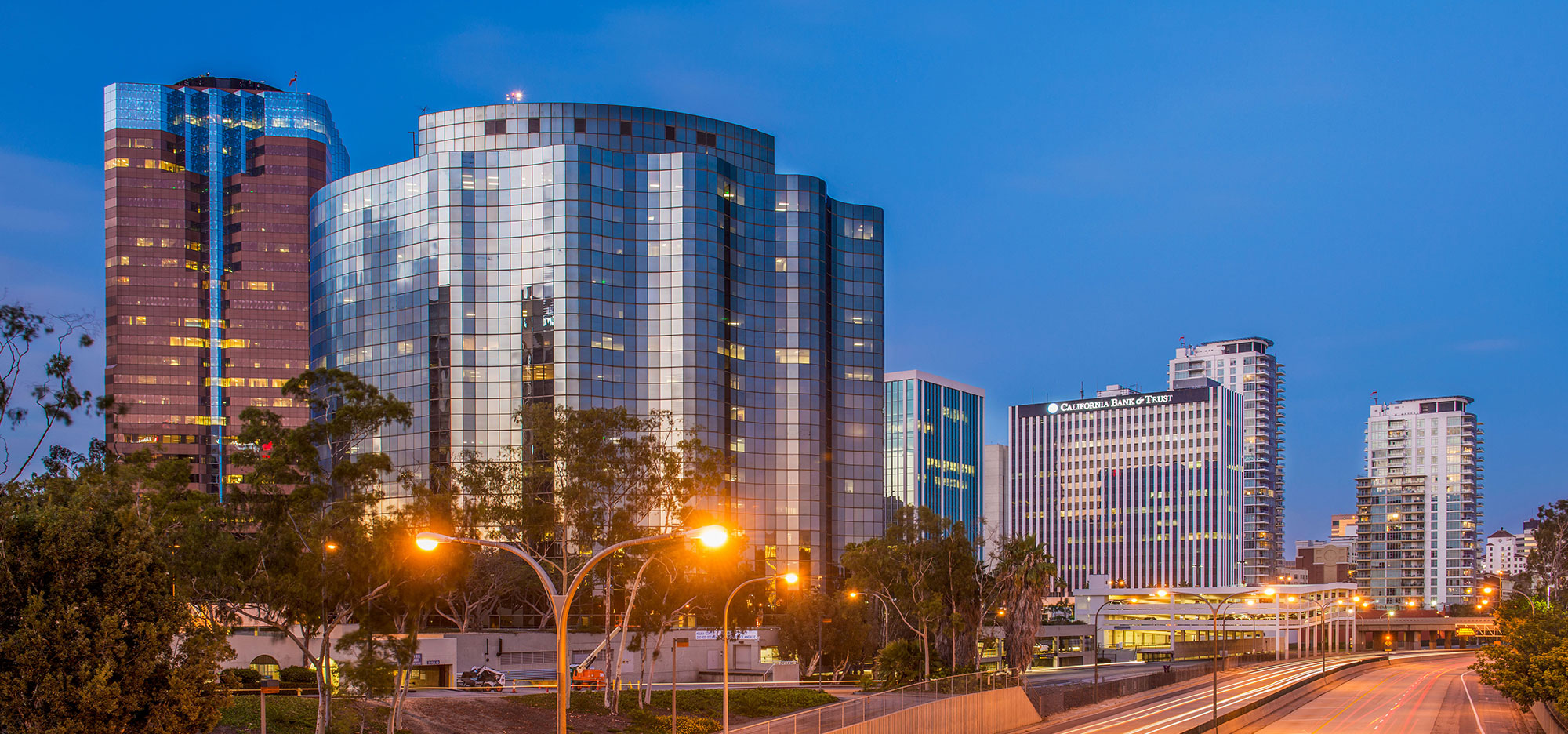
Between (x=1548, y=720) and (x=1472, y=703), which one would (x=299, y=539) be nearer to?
(x=1548, y=720)

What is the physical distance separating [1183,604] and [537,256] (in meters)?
113

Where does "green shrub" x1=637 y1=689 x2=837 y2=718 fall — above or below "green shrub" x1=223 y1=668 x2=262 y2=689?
below

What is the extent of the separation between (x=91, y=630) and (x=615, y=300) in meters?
116

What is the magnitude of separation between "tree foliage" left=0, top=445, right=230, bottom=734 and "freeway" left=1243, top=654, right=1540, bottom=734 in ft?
198

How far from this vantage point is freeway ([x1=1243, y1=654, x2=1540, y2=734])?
7244 centimetres

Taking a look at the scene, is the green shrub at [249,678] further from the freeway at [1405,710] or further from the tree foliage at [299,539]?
the freeway at [1405,710]

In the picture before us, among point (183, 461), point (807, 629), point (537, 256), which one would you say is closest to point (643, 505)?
point (183, 461)

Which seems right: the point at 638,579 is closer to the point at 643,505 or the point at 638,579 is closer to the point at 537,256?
the point at 643,505

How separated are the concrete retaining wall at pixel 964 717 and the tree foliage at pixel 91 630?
905 inches

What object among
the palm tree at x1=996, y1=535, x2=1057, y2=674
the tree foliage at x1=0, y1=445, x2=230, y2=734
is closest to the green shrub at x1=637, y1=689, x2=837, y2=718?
the palm tree at x1=996, y1=535, x2=1057, y2=674

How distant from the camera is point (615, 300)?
142m

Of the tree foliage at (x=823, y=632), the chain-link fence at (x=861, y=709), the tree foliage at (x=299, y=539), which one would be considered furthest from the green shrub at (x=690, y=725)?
the tree foliage at (x=823, y=632)

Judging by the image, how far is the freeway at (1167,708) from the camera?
6819 centimetres

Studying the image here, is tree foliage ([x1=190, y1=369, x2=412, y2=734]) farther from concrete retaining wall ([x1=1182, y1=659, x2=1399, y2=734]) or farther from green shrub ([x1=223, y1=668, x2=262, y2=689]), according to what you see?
concrete retaining wall ([x1=1182, y1=659, x2=1399, y2=734])
